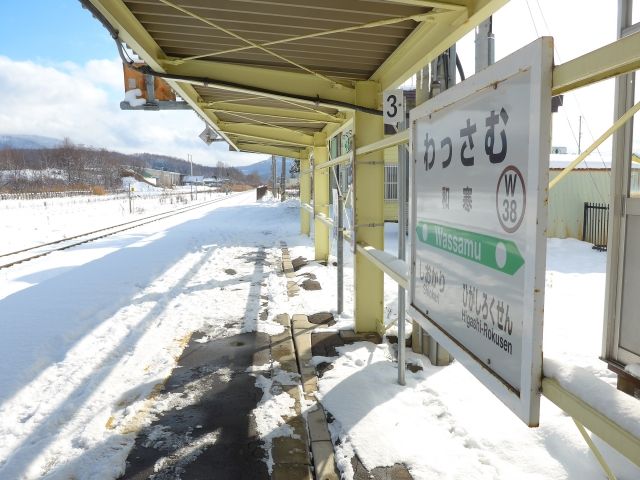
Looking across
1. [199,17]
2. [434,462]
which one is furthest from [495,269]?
[199,17]

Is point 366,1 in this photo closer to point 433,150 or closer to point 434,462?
point 433,150

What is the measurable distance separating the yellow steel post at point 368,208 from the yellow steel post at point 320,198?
4.55 meters

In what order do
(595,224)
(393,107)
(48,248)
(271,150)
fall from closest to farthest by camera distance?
(393,107) → (595,224) → (48,248) → (271,150)

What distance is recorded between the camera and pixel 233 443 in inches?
134

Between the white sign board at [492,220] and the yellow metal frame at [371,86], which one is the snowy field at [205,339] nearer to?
the white sign board at [492,220]

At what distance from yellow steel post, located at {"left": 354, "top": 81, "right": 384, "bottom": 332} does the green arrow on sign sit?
116 inches

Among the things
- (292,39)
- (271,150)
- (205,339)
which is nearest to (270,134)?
(271,150)

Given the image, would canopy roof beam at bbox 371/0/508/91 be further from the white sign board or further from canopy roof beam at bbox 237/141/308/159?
canopy roof beam at bbox 237/141/308/159

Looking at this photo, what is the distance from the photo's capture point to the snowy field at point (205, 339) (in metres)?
3.07

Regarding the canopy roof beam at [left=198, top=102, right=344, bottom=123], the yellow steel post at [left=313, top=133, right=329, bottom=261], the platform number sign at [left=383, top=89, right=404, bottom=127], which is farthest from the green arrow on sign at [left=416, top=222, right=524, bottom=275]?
the yellow steel post at [left=313, top=133, right=329, bottom=261]

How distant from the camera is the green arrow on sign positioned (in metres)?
1.58

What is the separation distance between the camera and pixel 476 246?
184cm

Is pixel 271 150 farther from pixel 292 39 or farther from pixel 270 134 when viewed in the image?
pixel 292 39

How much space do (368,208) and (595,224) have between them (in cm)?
992
